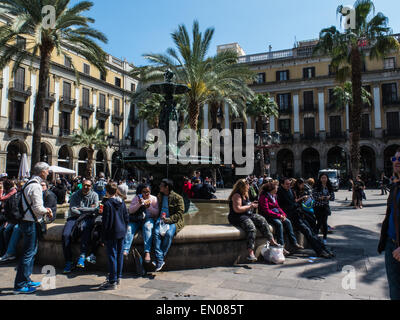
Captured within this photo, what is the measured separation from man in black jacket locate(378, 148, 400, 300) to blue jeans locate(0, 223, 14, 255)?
18.0ft

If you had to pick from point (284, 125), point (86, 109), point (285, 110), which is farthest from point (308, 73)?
point (86, 109)

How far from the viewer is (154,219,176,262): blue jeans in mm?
4453

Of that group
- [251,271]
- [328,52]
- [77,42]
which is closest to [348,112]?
[328,52]

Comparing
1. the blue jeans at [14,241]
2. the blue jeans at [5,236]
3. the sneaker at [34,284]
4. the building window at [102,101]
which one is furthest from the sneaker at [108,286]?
the building window at [102,101]

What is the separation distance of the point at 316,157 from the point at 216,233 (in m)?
37.7

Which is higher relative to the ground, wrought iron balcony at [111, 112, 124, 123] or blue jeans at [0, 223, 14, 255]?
wrought iron balcony at [111, 112, 124, 123]

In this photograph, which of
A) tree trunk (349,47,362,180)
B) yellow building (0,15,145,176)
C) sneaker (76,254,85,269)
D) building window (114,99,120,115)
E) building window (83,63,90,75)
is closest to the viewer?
sneaker (76,254,85,269)

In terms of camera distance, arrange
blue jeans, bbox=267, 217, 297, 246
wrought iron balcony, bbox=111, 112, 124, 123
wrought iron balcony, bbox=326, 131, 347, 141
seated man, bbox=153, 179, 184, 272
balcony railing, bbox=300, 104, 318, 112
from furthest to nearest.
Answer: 1. wrought iron balcony, bbox=111, 112, 124, 123
2. balcony railing, bbox=300, 104, 318, 112
3. wrought iron balcony, bbox=326, 131, 347, 141
4. blue jeans, bbox=267, 217, 297, 246
5. seated man, bbox=153, 179, 184, 272

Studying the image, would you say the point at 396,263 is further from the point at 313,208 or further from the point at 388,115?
the point at 388,115

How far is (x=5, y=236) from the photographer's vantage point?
5.13 m

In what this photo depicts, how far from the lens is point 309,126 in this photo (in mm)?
37969

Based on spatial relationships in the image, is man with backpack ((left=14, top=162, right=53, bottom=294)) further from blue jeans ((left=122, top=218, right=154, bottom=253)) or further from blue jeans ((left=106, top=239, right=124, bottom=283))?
blue jeans ((left=122, top=218, right=154, bottom=253))

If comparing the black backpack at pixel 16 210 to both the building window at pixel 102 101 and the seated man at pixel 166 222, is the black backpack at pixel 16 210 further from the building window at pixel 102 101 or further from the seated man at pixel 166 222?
the building window at pixel 102 101

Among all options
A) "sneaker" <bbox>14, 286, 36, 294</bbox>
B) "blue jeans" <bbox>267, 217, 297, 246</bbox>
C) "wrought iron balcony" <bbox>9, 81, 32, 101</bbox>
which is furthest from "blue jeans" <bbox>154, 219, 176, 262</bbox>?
"wrought iron balcony" <bbox>9, 81, 32, 101</bbox>
